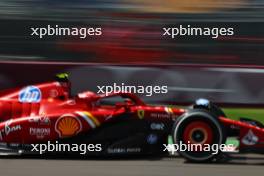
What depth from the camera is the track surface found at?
22.7 feet

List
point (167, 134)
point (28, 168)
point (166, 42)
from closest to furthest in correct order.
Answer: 1. point (28, 168)
2. point (167, 134)
3. point (166, 42)

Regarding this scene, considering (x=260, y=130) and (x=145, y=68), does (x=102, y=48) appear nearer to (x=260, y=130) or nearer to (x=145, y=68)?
(x=145, y=68)

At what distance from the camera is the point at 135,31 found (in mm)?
12875

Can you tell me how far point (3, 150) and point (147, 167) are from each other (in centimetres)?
190

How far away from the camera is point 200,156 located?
757 cm

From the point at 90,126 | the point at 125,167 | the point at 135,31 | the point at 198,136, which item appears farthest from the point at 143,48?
the point at 125,167

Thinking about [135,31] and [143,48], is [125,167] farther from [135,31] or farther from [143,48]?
[135,31]

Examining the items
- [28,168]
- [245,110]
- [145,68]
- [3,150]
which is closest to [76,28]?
[145,68]

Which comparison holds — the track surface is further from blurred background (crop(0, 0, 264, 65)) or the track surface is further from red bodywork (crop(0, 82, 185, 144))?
blurred background (crop(0, 0, 264, 65))

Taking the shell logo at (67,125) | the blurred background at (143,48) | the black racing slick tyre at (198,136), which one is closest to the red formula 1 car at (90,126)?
the shell logo at (67,125)

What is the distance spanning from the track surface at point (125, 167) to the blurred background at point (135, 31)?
15.1 ft

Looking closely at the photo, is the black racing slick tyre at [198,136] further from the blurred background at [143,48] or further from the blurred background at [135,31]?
the blurred background at [135,31]

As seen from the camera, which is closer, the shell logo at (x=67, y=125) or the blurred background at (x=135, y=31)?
the shell logo at (x=67, y=125)

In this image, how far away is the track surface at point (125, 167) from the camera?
22.7 ft
